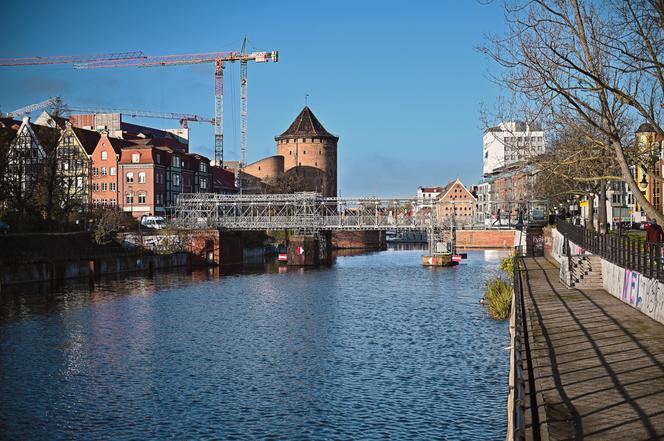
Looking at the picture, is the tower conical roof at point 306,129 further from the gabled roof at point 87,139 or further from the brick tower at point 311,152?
the gabled roof at point 87,139

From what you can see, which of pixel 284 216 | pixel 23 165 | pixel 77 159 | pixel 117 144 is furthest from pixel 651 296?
pixel 117 144

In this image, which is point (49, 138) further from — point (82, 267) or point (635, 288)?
point (635, 288)

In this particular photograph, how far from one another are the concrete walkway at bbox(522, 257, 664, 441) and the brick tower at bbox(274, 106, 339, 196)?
438 ft

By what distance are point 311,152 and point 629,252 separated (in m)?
136

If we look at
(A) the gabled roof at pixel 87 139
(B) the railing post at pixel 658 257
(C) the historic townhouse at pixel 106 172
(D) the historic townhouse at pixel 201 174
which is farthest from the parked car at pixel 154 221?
(B) the railing post at pixel 658 257

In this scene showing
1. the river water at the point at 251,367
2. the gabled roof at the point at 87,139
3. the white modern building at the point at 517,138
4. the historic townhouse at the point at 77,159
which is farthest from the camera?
the gabled roof at the point at 87,139

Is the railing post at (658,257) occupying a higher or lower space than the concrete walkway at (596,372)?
higher

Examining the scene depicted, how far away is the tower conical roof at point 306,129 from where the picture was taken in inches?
6491

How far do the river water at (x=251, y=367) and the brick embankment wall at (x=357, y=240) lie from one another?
91.8 metres

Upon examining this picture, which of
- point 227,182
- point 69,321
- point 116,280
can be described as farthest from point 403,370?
point 227,182

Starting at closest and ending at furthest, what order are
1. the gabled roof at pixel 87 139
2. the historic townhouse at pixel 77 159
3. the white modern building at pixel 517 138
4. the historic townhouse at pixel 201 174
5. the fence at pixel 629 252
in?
the fence at pixel 629 252 < the white modern building at pixel 517 138 < the historic townhouse at pixel 77 159 < the gabled roof at pixel 87 139 < the historic townhouse at pixel 201 174

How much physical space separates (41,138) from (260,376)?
51.9 m

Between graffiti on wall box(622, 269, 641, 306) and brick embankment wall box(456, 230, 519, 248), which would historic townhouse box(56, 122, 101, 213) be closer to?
graffiti on wall box(622, 269, 641, 306)

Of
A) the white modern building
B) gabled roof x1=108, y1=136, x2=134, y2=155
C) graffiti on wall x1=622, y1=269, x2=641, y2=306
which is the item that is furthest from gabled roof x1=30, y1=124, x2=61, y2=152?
graffiti on wall x1=622, y1=269, x2=641, y2=306
